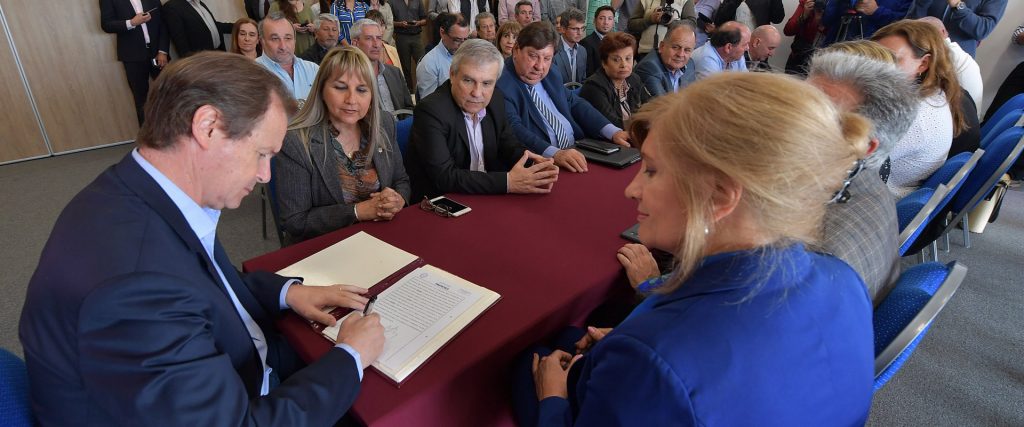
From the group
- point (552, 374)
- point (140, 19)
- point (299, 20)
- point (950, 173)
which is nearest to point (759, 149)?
point (552, 374)

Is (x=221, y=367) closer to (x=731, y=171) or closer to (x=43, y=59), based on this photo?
(x=731, y=171)

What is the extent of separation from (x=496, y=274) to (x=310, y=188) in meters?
0.88

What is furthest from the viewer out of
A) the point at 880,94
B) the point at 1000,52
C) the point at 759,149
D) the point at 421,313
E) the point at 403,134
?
the point at 1000,52

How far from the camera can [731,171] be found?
0.66 m

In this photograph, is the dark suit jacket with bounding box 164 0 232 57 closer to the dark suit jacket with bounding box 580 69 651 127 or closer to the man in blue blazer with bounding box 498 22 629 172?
the man in blue blazer with bounding box 498 22 629 172

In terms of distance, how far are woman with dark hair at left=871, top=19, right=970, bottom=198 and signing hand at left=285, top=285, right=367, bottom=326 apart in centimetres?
207

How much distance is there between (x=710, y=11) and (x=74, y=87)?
22.1 ft

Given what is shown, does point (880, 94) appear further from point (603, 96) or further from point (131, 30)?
point (131, 30)

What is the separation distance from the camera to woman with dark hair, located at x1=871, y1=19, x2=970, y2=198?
78.7 inches

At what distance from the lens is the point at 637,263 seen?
52.1 inches

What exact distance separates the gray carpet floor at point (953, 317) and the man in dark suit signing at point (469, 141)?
1.48 metres

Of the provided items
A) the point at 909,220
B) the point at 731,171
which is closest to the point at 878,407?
the point at 909,220

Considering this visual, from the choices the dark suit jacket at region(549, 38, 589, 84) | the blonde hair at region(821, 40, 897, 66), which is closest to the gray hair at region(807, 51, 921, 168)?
the blonde hair at region(821, 40, 897, 66)

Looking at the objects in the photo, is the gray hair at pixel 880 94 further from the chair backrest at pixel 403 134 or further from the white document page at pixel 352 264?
the chair backrest at pixel 403 134
